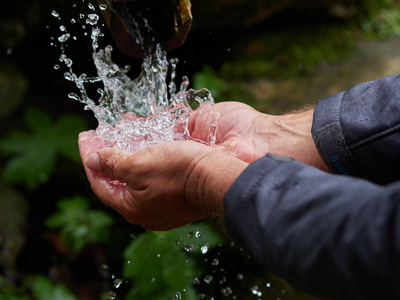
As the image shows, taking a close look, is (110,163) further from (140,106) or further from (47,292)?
(47,292)

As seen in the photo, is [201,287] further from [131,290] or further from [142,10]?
[142,10]

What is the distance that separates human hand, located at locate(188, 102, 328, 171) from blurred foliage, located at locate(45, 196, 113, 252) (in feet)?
3.59

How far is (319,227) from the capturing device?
840 mm

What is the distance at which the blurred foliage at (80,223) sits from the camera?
253 cm

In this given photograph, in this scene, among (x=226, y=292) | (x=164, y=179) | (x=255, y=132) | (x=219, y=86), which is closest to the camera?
(x=164, y=179)

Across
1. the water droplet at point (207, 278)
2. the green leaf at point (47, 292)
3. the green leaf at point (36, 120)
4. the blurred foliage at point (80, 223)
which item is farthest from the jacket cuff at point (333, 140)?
the green leaf at point (36, 120)

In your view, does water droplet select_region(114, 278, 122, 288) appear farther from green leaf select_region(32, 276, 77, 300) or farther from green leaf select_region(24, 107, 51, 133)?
green leaf select_region(24, 107, 51, 133)

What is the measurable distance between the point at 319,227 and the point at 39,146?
7.87 ft

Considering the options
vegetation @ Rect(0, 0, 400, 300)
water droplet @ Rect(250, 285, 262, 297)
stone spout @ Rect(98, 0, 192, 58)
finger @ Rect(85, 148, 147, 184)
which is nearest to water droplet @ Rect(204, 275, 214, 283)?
vegetation @ Rect(0, 0, 400, 300)

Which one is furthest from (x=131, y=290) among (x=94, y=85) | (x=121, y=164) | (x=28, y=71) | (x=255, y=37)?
(x=255, y=37)

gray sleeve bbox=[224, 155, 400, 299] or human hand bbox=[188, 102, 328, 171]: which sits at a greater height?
gray sleeve bbox=[224, 155, 400, 299]

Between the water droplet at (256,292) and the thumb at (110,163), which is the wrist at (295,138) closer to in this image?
the thumb at (110,163)

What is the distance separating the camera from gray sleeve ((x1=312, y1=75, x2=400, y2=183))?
4.56 feet

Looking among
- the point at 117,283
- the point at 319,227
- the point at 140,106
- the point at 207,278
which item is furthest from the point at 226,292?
the point at 319,227
